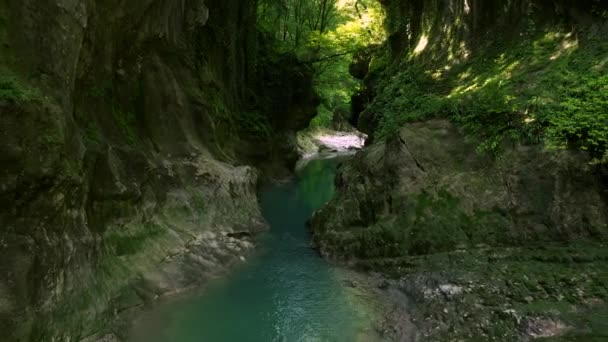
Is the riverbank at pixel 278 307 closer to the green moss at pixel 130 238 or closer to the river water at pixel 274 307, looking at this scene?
the river water at pixel 274 307

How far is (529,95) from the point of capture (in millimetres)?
10523

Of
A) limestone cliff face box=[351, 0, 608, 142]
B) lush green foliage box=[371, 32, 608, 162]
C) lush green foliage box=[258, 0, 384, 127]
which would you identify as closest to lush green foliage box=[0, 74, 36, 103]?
lush green foliage box=[371, 32, 608, 162]

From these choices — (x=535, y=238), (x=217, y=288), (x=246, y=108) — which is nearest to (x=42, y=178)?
(x=217, y=288)

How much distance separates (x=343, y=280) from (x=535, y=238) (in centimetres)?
440

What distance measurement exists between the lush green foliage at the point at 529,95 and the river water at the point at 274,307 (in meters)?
5.03

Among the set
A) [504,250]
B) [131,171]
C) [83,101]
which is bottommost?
[504,250]

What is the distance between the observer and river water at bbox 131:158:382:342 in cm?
812

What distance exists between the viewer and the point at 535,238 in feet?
29.5

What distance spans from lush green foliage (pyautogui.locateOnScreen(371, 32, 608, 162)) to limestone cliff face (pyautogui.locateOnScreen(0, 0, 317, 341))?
696 centimetres

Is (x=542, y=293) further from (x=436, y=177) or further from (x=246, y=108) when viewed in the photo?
(x=246, y=108)

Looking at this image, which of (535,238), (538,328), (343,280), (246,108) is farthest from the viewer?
(246,108)

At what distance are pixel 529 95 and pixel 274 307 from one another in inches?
317

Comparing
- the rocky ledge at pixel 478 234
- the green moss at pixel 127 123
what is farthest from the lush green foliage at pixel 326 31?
the rocky ledge at pixel 478 234

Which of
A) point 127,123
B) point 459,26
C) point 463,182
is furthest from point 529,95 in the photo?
point 127,123
